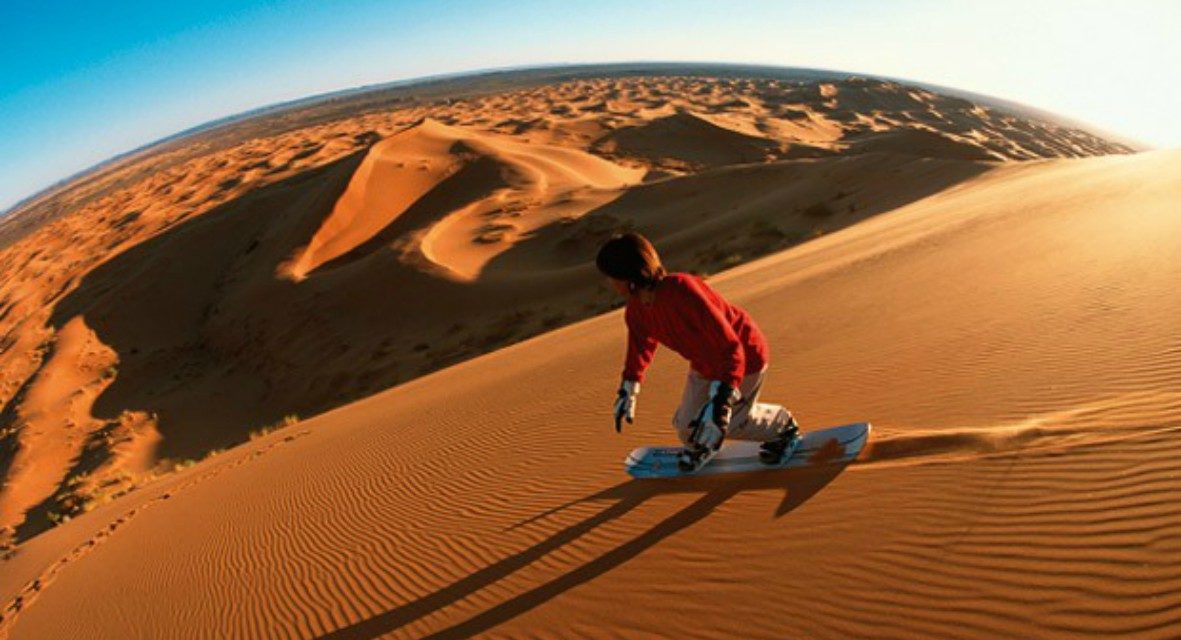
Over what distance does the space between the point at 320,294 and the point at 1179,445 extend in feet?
60.0

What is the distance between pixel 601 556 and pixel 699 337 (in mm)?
1325

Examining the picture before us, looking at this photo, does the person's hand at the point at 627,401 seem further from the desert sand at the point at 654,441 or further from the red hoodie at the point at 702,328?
the desert sand at the point at 654,441

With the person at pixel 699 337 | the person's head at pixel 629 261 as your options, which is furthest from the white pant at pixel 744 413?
the person's head at pixel 629 261

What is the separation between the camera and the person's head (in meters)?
3.25

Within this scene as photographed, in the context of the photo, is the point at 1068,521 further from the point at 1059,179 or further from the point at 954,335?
the point at 1059,179

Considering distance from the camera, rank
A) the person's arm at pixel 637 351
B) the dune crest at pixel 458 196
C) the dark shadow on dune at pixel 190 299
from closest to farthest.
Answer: the person's arm at pixel 637 351
the dark shadow on dune at pixel 190 299
the dune crest at pixel 458 196

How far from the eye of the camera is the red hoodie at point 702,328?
3.21 metres

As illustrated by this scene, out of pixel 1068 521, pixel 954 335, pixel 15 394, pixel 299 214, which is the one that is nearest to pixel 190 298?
pixel 299 214

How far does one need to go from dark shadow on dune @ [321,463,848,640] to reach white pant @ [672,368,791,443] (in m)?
0.30

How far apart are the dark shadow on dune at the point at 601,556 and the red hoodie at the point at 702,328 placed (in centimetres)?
69

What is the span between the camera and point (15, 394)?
16.9m

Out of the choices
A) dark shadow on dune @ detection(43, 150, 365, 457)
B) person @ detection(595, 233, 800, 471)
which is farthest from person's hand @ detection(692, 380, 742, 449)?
dark shadow on dune @ detection(43, 150, 365, 457)

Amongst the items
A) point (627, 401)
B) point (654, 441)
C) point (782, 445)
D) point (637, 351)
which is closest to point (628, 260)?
point (637, 351)

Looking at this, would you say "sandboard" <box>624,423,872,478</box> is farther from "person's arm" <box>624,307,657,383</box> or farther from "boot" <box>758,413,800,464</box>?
"person's arm" <box>624,307,657,383</box>
